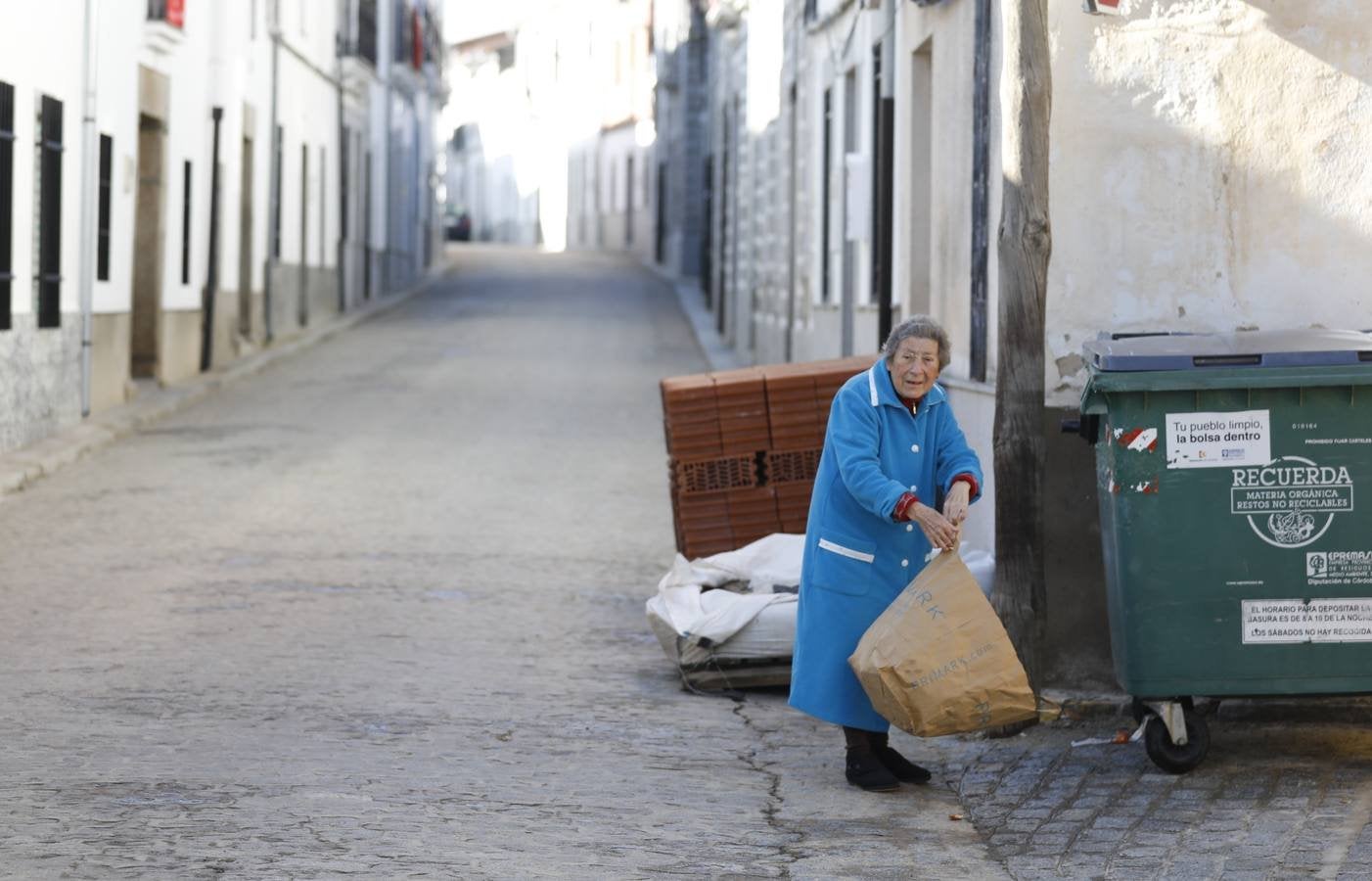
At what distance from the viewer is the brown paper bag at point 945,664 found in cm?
632

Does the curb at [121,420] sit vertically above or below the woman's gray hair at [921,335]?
below

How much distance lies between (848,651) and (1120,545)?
918 mm

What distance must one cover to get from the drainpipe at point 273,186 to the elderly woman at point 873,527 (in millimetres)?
20464

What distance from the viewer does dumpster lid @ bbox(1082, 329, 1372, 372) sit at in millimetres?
6629

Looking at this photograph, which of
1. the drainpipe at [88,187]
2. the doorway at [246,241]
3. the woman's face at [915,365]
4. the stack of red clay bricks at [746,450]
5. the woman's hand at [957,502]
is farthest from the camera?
the doorway at [246,241]

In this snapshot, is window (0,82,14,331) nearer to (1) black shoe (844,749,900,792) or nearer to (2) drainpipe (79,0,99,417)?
(2) drainpipe (79,0,99,417)

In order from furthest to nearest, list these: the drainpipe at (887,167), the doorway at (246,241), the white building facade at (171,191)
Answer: the doorway at (246,241), the white building facade at (171,191), the drainpipe at (887,167)

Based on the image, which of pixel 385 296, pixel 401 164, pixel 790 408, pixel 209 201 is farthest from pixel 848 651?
pixel 401 164

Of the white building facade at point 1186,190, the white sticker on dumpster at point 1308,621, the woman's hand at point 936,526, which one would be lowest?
the white sticker on dumpster at point 1308,621

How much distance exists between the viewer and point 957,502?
21.1 feet

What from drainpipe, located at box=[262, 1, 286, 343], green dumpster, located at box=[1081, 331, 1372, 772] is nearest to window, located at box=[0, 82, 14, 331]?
green dumpster, located at box=[1081, 331, 1372, 772]

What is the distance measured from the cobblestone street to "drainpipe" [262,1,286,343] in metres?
12.4

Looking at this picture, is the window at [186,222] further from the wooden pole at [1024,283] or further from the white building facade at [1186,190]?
the wooden pole at [1024,283]

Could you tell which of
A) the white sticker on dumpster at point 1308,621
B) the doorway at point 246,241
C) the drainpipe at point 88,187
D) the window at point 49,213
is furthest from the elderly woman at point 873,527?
the doorway at point 246,241
